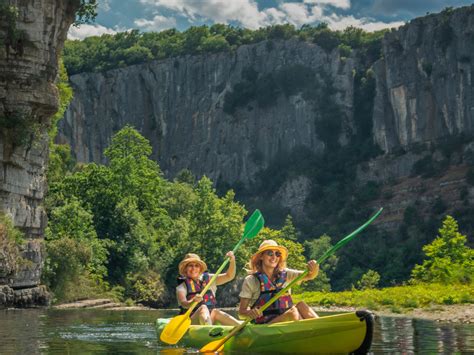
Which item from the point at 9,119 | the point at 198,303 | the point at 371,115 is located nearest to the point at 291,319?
the point at 198,303

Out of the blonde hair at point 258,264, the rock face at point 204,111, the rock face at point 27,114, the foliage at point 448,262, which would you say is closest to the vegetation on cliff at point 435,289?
the foliage at point 448,262

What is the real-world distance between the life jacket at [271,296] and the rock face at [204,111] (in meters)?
108

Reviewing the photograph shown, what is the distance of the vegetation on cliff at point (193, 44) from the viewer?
127 m

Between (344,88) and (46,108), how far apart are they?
90.6 m

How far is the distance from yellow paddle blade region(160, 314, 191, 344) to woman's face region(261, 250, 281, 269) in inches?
80.5

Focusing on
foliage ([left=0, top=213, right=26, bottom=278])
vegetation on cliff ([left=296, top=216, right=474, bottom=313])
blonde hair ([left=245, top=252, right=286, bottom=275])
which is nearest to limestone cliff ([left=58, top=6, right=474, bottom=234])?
vegetation on cliff ([left=296, top=216, right=474, bottom=313])

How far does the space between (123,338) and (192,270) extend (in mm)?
2915

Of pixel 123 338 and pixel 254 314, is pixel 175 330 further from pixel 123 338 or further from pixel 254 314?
pixel 123 338

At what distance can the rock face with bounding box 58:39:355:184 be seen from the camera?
122375mm

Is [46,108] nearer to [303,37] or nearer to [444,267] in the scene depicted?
[444,267]

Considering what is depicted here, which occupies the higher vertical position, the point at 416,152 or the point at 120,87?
the point at 120,87

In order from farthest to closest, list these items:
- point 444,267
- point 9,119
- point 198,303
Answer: point 444,267 < point 9,119 < point 198,303

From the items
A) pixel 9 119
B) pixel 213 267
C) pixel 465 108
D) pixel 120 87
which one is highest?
pixel 120 87

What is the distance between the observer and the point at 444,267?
1531 inches
